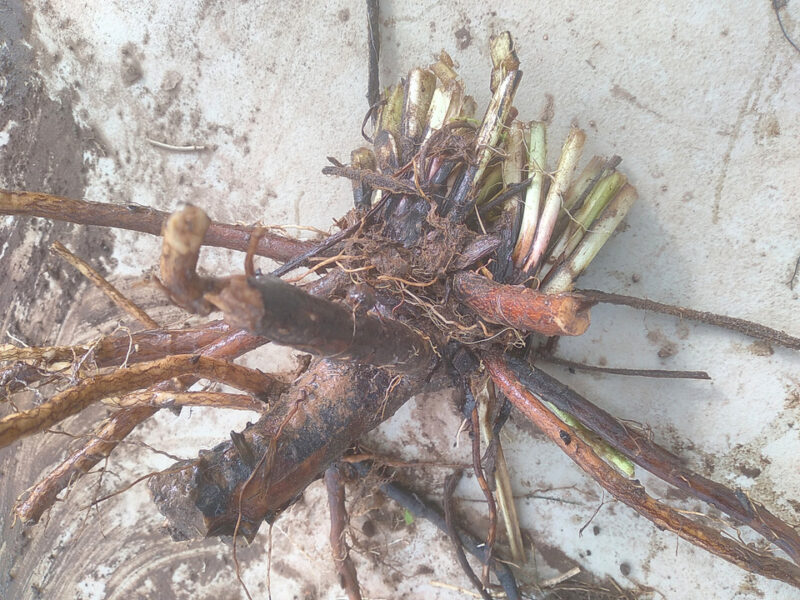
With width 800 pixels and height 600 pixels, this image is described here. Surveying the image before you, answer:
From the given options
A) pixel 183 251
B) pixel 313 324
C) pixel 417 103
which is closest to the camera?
pixel 183 251

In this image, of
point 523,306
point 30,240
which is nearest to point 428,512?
point 523,306

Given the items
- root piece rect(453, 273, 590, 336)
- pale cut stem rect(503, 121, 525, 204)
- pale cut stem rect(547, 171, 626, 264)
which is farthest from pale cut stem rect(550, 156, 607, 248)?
root piece rect(453, 273, 590, 336)

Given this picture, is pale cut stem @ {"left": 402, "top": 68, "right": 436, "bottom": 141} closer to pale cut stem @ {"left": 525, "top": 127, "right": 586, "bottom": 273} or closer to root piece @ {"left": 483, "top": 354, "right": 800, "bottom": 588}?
pale cut stem @ {"left": 525, "top": 127, "right": 586, "bottom": 273}

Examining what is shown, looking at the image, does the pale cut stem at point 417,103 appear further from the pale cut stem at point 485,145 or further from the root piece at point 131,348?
the root piece at point 131,348

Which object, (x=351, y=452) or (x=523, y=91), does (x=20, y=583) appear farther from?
(x=523, y=91)

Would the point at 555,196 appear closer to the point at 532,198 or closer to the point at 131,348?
the point at 532,198

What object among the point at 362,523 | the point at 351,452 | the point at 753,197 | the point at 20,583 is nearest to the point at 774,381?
the point at 753,197
